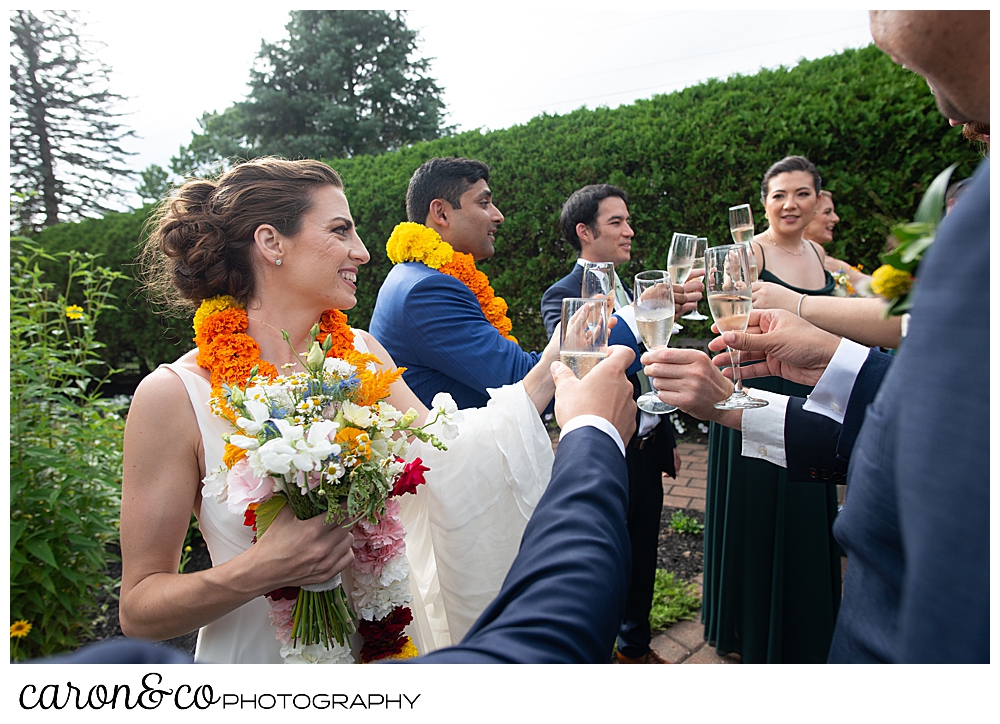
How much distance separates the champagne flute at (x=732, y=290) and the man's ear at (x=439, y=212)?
72.6 inches

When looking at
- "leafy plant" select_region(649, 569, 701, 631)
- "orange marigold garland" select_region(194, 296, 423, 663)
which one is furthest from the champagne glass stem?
"leafy plant" select_region(649, 569, 701, 631)

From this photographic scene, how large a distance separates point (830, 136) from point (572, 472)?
5.66 metres

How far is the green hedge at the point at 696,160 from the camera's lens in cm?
510

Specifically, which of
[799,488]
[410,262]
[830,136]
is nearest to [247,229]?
[410,262]

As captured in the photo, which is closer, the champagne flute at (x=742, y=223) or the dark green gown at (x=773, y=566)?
the dark green gown at (x=773, y=566)

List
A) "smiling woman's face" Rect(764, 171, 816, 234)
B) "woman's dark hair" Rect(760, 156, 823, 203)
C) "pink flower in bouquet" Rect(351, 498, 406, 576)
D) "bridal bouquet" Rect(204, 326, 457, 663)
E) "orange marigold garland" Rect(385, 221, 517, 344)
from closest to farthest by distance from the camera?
"bridal bouquet" Rect(204, 326, 457, 663)
"pink flower in bouquet" Rect(351, 498, 406, 576)
"orange marigold garland" Rect(385, 221, 517, 344)
"smiling woman's face" Rect(764, 171, 816, 234)
"woman's dark hair" Rect(760, 156, 823, 203)

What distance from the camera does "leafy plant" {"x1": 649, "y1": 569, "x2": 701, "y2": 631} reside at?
11.5 ft

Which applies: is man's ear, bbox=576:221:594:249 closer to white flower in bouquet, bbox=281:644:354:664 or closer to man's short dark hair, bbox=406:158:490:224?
man's short dark hair, bbox=406:158:490:224

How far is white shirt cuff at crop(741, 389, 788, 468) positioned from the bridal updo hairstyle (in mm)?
1682

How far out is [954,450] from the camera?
59 cm

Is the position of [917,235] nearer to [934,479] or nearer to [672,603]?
[934,479]

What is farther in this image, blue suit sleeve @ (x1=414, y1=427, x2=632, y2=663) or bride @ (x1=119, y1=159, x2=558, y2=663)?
bride @ (x1=119, y1=159, x2=558, y2=663)

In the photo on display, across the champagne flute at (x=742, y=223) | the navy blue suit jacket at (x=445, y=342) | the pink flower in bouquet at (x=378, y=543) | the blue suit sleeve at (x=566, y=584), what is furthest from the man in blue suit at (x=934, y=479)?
the champagne flute at (x=742, y=223)

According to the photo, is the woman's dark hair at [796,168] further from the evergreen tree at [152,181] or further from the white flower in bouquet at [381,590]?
the evergreen tree at [152,181]
